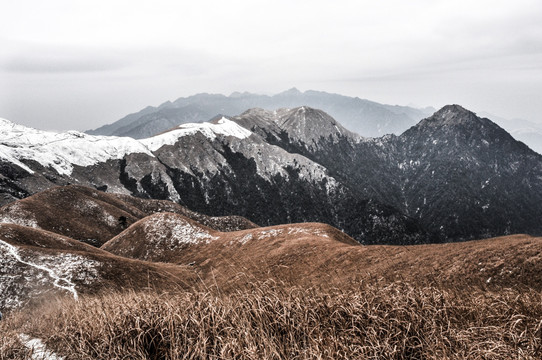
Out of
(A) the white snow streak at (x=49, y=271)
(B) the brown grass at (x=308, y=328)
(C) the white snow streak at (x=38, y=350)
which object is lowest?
(A) the white snow streak at (x=49, y=271)

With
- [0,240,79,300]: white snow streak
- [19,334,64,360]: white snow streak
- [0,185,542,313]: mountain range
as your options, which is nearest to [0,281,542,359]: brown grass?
[19,334,64,360]: white snow streak

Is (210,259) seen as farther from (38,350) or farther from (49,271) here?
(38,350)

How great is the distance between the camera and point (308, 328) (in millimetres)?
6125

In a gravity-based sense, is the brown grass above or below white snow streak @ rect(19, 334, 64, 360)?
above

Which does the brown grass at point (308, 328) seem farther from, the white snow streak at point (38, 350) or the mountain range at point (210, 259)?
the mountain range at point (210, 259)

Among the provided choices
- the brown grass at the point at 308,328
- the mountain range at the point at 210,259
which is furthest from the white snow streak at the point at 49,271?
Answer: the brown grass at the point at 308,328

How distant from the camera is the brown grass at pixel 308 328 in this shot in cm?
→ 544

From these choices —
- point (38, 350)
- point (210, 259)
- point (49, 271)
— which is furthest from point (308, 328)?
point (210, 259)

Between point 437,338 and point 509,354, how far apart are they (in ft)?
3.36

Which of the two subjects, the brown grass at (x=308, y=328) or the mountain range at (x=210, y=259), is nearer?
the brown grass at (x=308, y=328)

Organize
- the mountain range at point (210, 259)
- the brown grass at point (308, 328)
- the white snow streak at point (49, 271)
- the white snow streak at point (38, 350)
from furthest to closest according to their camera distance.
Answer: the white snow streak at point (49, 271) < the mountain range at point (210, 259) < the white snow streak at point (38, 350) < the brown grass at point (308, 328)

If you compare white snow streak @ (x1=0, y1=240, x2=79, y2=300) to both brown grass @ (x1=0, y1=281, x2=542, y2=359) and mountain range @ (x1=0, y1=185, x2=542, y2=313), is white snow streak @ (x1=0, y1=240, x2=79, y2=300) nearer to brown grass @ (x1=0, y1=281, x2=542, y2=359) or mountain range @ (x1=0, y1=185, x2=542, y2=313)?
mountain range @ (x1=0, y1=185, x2=542, y2=313)

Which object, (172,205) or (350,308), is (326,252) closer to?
(350,308)

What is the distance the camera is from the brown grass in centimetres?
544
